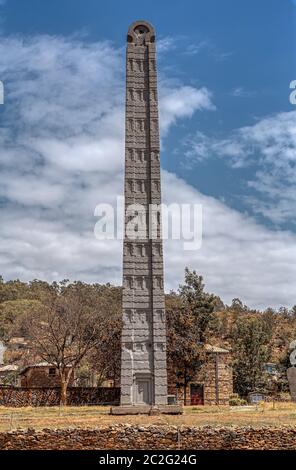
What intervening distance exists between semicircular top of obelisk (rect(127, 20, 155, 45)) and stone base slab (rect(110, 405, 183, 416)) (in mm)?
18204

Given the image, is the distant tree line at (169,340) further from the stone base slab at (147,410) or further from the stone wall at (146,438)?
the stone wall at (146,438)

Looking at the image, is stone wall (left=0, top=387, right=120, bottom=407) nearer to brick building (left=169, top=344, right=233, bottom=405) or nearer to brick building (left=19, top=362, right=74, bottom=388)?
brick building (left=169, top=344, right=233, bottom=405)

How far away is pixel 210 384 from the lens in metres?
39.6

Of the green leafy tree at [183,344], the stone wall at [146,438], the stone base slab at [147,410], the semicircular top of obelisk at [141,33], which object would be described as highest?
the semicircular top of obelisk at [141,33]

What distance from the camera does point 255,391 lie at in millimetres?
44969

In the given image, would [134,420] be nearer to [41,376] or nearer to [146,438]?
[146,438]

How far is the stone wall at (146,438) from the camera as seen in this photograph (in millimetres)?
15602

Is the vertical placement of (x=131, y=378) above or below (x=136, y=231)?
below

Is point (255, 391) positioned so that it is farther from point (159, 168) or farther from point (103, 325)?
point (159, 168)

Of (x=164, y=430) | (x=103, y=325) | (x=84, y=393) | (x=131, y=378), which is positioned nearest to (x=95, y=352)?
(x=103, y=325)

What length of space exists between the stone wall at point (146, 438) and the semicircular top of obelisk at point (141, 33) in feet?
67.3

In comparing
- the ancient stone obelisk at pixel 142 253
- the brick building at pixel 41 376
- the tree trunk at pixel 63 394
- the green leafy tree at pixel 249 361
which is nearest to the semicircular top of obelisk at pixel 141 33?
the ancient stone obelisk at pixel 142 253

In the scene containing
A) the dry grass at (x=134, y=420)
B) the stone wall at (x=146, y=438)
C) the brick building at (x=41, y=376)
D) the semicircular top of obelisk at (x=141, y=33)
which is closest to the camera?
the stone wall at (x=146, y=438)
